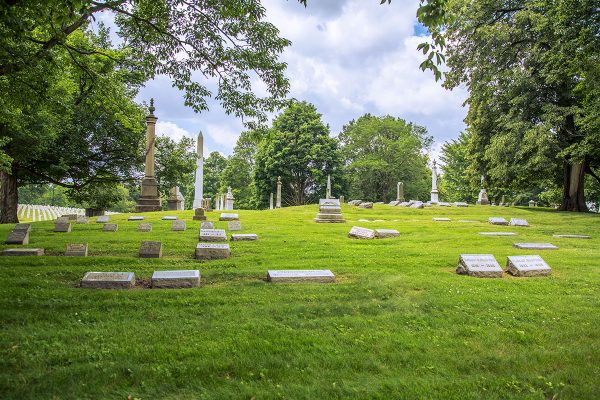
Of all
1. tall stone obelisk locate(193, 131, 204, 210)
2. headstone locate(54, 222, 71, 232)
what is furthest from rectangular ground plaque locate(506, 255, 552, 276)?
tall stone obelisk locate(193, 131, 204, 210)

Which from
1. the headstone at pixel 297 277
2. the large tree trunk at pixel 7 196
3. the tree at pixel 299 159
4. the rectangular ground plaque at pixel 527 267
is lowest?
the headstone at pixel 297 277

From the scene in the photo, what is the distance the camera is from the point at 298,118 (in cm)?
4569

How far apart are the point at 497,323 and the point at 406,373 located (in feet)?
7.49

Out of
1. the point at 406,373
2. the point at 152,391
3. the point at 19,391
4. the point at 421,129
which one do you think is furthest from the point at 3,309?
the point at 421,129

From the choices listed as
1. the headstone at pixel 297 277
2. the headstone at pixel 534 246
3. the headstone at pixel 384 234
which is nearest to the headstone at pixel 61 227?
the headstone at pixel 297 277

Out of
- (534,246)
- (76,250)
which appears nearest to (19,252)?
(76,250)

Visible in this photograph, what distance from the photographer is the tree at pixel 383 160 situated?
1855 inches

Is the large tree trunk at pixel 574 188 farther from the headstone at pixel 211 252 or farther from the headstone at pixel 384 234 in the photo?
the headstone at pixel 211 252

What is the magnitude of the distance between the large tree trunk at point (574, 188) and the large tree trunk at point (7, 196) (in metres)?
A: 32.1

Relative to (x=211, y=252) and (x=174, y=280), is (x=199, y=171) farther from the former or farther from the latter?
(x=174, y=280)

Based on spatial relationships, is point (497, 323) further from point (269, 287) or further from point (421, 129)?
point (421, 129)

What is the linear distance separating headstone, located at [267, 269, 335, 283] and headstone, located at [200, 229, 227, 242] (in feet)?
16.4

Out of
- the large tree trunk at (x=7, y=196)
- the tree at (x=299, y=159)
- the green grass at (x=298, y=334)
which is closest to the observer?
the green grass at (x=298, y=334)

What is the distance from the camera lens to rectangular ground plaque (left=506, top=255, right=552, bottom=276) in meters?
8.30
